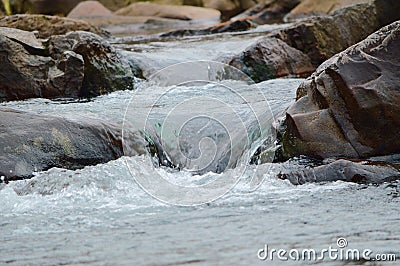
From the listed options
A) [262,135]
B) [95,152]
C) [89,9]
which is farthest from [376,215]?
[89,9]

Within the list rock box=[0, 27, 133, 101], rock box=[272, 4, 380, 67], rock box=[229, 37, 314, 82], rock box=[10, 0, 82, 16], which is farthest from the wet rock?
rock box=[10, 0, 82, 16]

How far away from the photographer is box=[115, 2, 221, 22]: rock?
2042cm

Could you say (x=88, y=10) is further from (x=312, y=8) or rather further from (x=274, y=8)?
(x=312, y=8)

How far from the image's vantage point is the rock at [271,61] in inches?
326

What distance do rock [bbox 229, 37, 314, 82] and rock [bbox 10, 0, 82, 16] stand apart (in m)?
15.5

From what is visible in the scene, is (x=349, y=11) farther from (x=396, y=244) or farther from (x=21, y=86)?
(x=396, y=244)

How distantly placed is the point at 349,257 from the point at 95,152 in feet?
7.77

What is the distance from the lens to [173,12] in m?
20.5

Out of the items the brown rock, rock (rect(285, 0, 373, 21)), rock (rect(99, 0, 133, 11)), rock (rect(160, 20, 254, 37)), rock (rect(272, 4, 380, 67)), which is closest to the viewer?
rock (rect(272, 4, 380, 67))

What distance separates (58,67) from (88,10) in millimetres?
15071

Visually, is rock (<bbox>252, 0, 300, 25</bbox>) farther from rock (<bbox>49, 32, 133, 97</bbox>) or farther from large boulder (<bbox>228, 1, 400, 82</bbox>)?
rock (<bbox>49, 32, 133, 97</bbox>)

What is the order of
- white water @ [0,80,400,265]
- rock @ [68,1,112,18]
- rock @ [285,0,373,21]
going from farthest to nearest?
rock @ [68,1,112,18] → rock @ [285,0,373,21] → white water @ [0,80,400,265]

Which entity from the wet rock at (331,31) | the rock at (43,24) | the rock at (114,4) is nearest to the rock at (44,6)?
the rock at (114,4)

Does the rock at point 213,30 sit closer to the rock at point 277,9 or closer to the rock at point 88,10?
the rock at point 277,9
